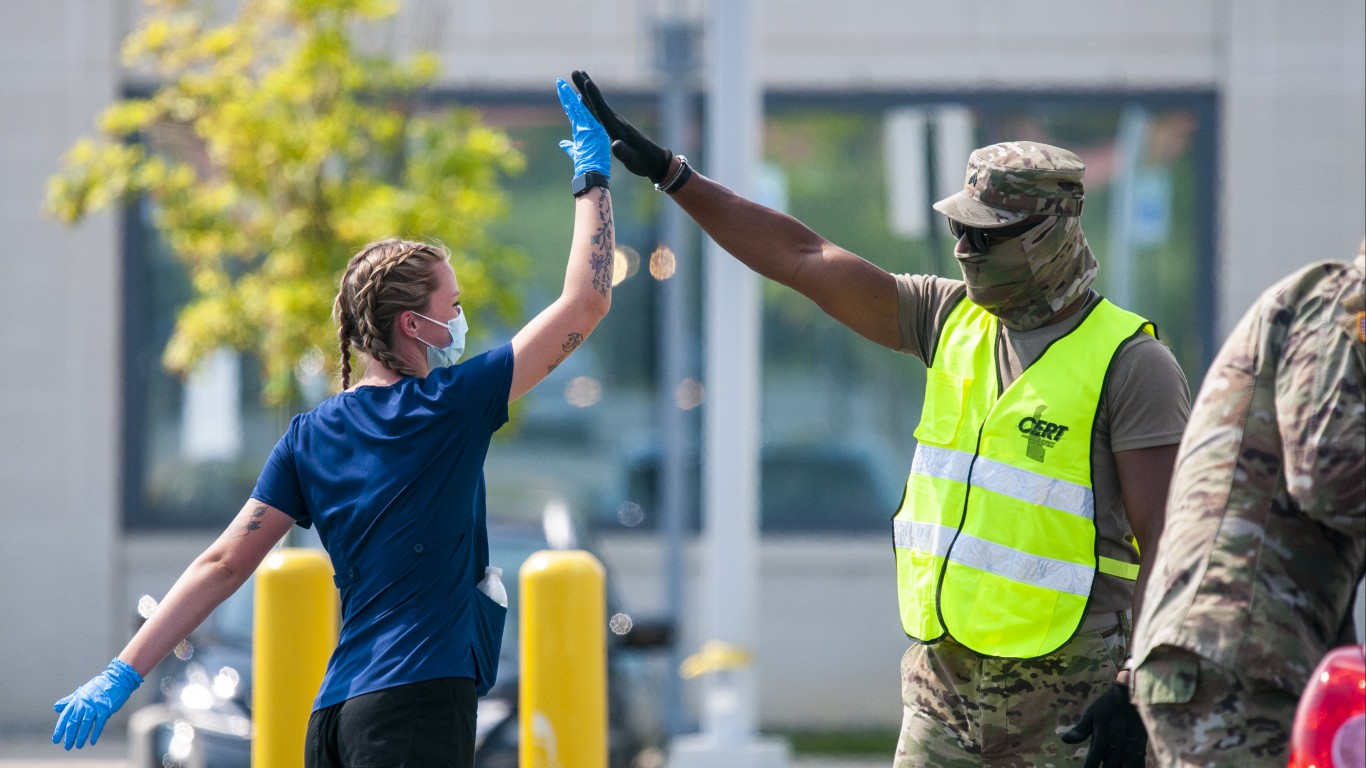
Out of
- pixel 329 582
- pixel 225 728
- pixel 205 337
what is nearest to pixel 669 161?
pixel 329 582

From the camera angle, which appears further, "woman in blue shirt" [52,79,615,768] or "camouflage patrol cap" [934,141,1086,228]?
"camouflage patrol cap" [934,141,1086,228]

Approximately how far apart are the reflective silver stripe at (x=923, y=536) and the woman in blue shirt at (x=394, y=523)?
2.63ft

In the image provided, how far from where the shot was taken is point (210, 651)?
22.4 feet

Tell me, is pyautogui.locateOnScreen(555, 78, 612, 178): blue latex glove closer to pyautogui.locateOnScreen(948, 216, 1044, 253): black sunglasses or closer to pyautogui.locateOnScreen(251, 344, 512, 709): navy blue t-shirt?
pyautogui.locateOnScreen(251, 344, 512, 709): navy blue t-shirt

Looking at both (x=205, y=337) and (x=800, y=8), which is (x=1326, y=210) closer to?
(x=800, y=8)

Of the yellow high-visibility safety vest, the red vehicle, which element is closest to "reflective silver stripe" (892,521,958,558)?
the yellow high-visibility safety vest

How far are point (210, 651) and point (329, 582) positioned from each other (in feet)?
7.85

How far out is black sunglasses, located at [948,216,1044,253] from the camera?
10.9 ft

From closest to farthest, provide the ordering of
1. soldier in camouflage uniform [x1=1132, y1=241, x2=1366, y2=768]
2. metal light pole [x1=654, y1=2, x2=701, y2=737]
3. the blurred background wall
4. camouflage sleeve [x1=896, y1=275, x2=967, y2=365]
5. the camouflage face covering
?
1. soldier in camouflage uniform [x1=1132, y1=241, x2=1366, y2=768]
2. the camouflage face covering
3. camouflage sleeve [x1=896, y1=275, x2=967, y2=365]
4. metal light pole [x1=654, y1=2, x2=701, y2=737]
5. the blurred background wall

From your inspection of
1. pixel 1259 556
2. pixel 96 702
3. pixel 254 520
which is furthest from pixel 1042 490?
pixel 96 702

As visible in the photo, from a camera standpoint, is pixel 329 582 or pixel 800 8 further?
pixel 800 8

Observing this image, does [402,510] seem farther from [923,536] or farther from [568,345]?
[923,536]

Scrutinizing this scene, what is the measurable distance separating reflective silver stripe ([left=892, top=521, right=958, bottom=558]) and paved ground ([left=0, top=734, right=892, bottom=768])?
5962 mm

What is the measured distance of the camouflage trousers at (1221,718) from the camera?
255 cm
